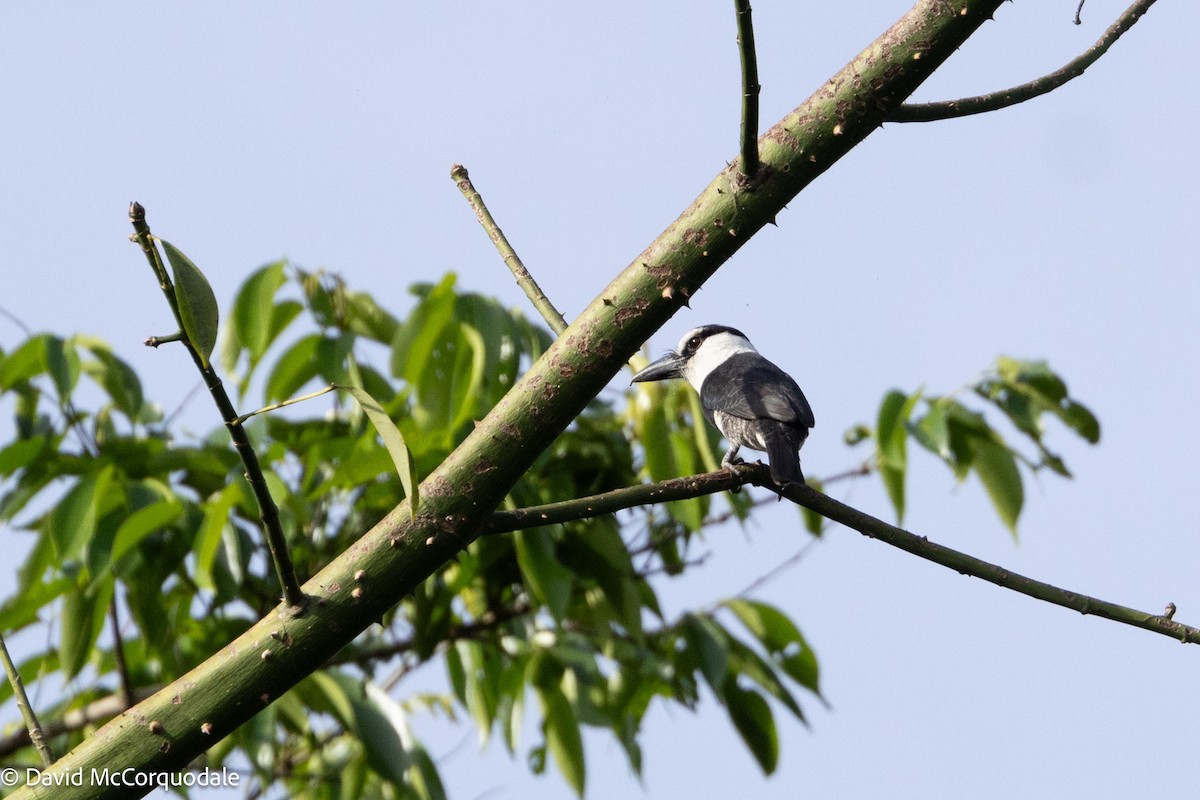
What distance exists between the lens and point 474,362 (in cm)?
334

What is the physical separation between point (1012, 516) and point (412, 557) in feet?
8.20

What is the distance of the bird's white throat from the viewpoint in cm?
443

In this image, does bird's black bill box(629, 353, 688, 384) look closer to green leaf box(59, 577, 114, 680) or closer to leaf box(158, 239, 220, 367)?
green leaf box(59, 577, 114, 680)

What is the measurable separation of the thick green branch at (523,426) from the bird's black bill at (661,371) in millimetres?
2378

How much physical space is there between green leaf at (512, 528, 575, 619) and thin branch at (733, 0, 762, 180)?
169cm

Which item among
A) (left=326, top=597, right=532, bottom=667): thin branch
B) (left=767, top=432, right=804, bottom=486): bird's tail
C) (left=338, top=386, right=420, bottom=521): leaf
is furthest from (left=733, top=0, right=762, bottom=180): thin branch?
(left=326, top=597, right=532, bottom=667): thin branch

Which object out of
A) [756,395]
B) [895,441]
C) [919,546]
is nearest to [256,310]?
[756,395]

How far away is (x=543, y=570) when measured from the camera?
10.7ft

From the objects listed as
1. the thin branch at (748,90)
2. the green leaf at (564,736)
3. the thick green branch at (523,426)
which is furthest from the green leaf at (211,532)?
the thin branch at (748,90)

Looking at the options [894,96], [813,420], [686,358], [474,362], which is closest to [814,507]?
[894,96]

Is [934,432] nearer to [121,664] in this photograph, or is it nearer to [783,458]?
[783,458]

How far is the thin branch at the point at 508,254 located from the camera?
221 centimetres

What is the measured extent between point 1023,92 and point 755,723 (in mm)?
2584

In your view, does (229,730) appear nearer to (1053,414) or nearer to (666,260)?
(666,260)
